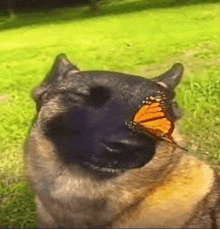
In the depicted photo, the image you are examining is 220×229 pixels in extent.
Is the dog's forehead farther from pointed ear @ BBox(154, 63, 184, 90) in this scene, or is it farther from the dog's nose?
the dog's nose

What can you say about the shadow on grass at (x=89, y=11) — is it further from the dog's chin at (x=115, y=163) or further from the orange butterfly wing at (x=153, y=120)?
the dog's chin at (x=115, y=163)

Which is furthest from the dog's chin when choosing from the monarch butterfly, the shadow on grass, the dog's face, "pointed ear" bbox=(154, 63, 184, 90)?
the shadow on grass

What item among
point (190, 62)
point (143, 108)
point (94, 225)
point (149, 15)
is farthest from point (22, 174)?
point (149, 15)

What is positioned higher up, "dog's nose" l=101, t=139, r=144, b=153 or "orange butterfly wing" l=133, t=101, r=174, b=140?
"orange butterfly wing" l=133, t=101, r=174, b=140

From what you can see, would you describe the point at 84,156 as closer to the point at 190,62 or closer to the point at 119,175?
the point at 119,175

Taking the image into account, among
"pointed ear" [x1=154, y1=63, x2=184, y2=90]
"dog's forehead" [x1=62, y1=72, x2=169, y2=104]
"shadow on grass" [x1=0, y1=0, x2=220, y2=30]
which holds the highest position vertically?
"dog's forehead" [x1=62, y1=72, x2=169, y2=104]

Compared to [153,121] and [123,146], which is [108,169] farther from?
[153,121]
